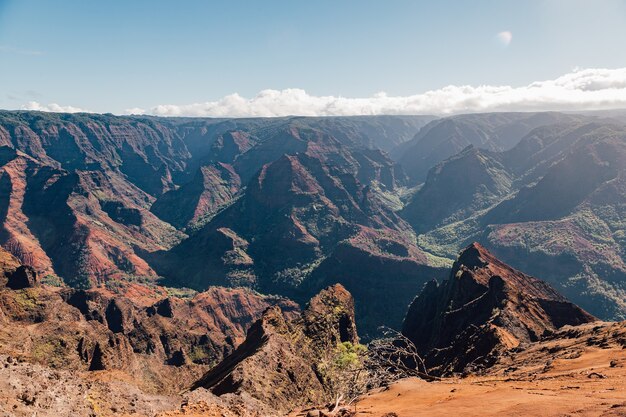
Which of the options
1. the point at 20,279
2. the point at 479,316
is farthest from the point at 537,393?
the point at 20,279

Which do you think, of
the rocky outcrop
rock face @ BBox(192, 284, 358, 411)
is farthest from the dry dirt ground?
the rocky outcrop

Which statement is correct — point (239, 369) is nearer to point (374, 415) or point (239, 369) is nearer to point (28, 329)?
point (374, 415)

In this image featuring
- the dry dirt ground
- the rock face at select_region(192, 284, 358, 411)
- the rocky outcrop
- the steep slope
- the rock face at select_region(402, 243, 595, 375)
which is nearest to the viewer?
the dry dirt ground

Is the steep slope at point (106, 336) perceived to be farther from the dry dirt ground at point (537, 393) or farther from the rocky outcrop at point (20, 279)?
the dry dirt ground at point (537, 393)

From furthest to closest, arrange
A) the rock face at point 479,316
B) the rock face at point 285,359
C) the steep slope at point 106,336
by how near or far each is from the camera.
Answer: the steep slope at point 106,336 → the rock face at point 479,316 → the rock face at point 285,359

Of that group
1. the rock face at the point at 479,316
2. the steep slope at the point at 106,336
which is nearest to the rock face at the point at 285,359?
the rock face at the point at 479,316

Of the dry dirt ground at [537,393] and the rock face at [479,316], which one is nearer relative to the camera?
the dry dirt ground at [537,393]

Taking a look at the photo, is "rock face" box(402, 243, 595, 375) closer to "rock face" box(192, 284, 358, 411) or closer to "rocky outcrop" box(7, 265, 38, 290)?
"rock face" box(192, 284, 358, 411)
